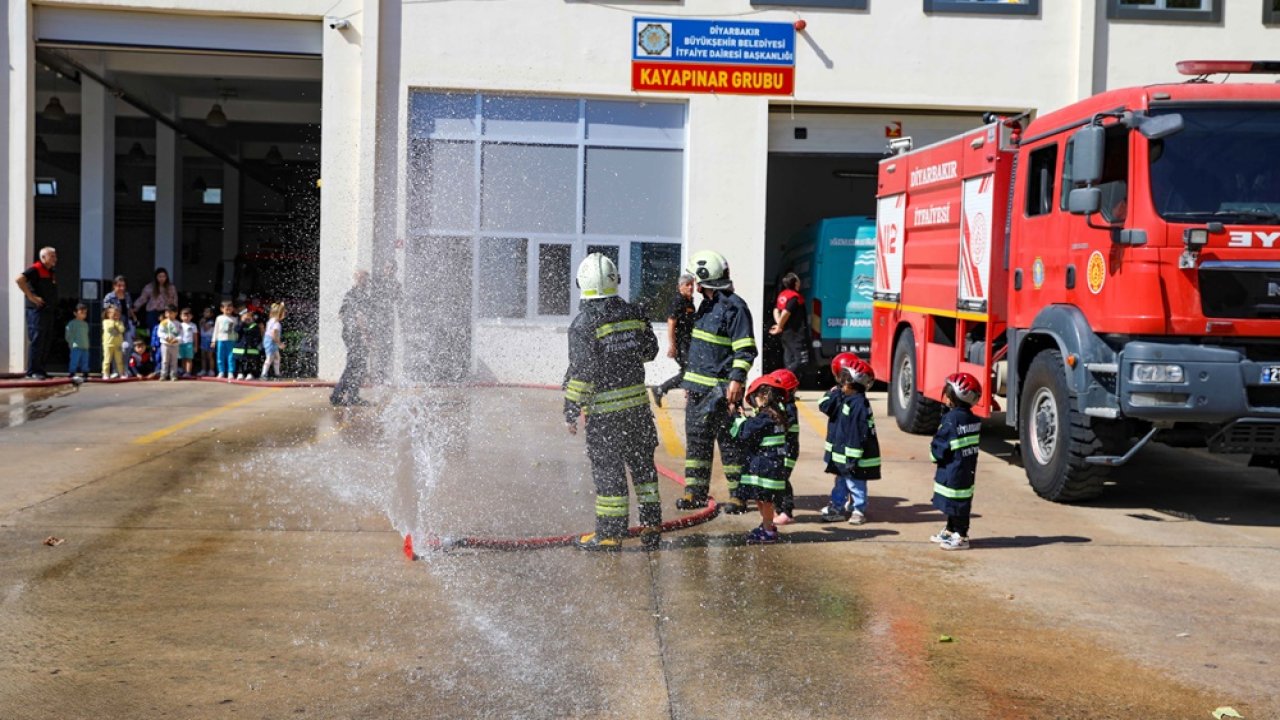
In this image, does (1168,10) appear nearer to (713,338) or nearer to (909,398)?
(909,398)

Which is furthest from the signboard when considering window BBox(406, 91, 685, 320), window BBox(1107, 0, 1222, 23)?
window BBox(1107, 0, 1222, 23)

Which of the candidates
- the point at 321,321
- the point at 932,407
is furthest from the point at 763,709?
the point at 321,321

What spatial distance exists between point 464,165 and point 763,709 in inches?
556

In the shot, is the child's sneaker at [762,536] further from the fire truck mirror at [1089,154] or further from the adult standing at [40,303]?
the adult standing at [40,303]

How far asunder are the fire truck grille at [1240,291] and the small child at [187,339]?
14.0 meters

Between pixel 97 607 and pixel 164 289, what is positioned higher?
pixel 164 289

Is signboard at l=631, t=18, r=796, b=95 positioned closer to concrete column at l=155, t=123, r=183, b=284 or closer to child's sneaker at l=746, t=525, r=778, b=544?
concrete column at l=155, t=123, r=183, b=284

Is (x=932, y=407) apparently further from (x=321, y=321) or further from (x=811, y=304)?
(x=321, y=321)

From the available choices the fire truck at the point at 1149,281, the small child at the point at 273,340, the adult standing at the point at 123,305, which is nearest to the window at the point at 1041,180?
the fire truck at the point at 1149,281

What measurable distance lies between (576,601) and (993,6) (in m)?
14.3

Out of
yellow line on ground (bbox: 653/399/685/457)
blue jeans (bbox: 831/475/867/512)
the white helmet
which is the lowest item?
yellow line on ground (bbox: 653/399/685/457)

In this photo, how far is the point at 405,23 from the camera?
17641 mm

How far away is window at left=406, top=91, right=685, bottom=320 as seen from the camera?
58.9 ft

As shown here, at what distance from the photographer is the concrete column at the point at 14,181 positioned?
1770 centimetres
